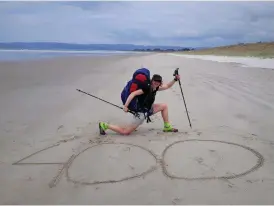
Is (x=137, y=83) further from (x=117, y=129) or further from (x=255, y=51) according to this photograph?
(x=255, y=51)

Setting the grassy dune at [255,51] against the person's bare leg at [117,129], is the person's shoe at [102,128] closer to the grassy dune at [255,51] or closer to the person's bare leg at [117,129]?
the person's bare leg at [117,129]

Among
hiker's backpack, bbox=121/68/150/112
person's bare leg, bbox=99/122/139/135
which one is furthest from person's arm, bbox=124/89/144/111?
person's bare leg, bbox=99/122/139/135

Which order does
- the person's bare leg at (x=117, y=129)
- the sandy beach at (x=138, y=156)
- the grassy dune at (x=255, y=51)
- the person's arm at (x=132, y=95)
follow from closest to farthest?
the sandy beach at (x=138, y=156), the person's arm at (x=132, y=95), the person's bare leg at (x=117, y=129), the grassy dune at (x=255, y=51)

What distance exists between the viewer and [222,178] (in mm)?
4125

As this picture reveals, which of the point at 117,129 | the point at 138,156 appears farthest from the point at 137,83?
the point at 138,156

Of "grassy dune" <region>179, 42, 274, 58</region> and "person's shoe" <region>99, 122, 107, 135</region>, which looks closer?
"person's shoe" <region>99, 122, 107, 135</region>

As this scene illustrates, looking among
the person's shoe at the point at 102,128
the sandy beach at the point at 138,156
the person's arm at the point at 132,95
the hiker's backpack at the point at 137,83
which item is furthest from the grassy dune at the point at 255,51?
the person's shoe at the point at 102,128

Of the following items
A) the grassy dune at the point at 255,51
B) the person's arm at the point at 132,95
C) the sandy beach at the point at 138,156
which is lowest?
the sandy beach at the point at 138,156

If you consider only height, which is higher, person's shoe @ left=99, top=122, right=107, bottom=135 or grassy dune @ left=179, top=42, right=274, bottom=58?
grassy dune @ left=179, top=42, right=274, bottom=58

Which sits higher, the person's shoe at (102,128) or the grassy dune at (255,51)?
the grassy dune at (255,51)

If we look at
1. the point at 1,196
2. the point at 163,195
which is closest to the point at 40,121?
the point at 1,196

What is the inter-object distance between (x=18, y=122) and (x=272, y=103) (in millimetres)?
6603

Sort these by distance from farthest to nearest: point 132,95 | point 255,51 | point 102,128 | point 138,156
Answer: point 255,51
point 102,128
point 132,95
point 138,156

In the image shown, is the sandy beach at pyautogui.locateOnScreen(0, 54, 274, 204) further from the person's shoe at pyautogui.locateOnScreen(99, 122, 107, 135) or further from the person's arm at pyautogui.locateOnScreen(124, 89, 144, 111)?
the person's arm at pyautogui.locateOnScreen(124, 89, 144, 111)
